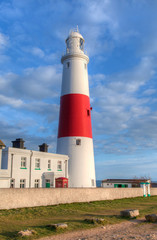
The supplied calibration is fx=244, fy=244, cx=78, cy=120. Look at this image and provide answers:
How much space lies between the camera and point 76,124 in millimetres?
30688

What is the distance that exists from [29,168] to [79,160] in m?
6.67

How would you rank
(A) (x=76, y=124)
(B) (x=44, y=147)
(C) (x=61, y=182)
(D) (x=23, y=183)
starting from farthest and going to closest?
(B) (x=44, y=147)
(A) (x=76, y=124)
(C) (x=61, y=182)
(D) (x=23, y=183)

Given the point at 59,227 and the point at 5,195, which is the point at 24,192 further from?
the point at 59,227

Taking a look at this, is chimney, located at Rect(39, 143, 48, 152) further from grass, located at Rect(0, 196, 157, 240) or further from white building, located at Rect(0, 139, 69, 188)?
grass, located at Rect(0, 196, 157, 240)

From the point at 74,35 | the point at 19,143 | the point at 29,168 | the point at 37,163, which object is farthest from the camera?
the point at 74,35

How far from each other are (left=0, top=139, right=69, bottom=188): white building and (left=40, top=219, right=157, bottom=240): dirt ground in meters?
14.4

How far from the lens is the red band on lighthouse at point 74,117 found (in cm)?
3070

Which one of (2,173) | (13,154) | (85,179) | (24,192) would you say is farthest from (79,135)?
(24,192)

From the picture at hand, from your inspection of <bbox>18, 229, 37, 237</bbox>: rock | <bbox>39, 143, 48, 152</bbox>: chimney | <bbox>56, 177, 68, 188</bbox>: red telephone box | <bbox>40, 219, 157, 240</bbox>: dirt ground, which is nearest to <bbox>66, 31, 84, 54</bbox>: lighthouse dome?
<bbox>39, 143, 48, 152</bbox>: chimney

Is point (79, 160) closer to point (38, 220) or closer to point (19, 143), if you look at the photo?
point (19, 143)

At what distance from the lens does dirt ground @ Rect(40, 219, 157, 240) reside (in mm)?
10727

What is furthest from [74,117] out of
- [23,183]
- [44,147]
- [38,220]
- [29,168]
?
[38,220]

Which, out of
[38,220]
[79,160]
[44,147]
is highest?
[44,147]

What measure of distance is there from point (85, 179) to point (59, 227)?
18.6 m
